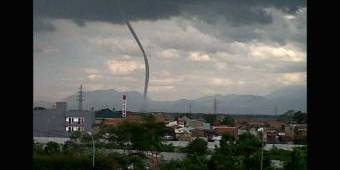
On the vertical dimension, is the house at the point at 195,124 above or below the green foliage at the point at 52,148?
above

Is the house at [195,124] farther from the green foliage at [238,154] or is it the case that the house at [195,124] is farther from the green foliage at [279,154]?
the green foliage at [279,154]

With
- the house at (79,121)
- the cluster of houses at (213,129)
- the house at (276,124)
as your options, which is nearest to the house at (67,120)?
the house at (79,121)

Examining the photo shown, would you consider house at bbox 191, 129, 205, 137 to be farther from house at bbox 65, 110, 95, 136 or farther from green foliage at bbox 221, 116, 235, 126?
house at bbox 65, 110, 95, 136

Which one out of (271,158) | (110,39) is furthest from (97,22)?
(271,158)

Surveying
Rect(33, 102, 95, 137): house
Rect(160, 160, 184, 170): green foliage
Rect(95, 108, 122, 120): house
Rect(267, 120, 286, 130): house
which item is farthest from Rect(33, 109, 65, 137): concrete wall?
Rect(267, 120, 286, 130): house
